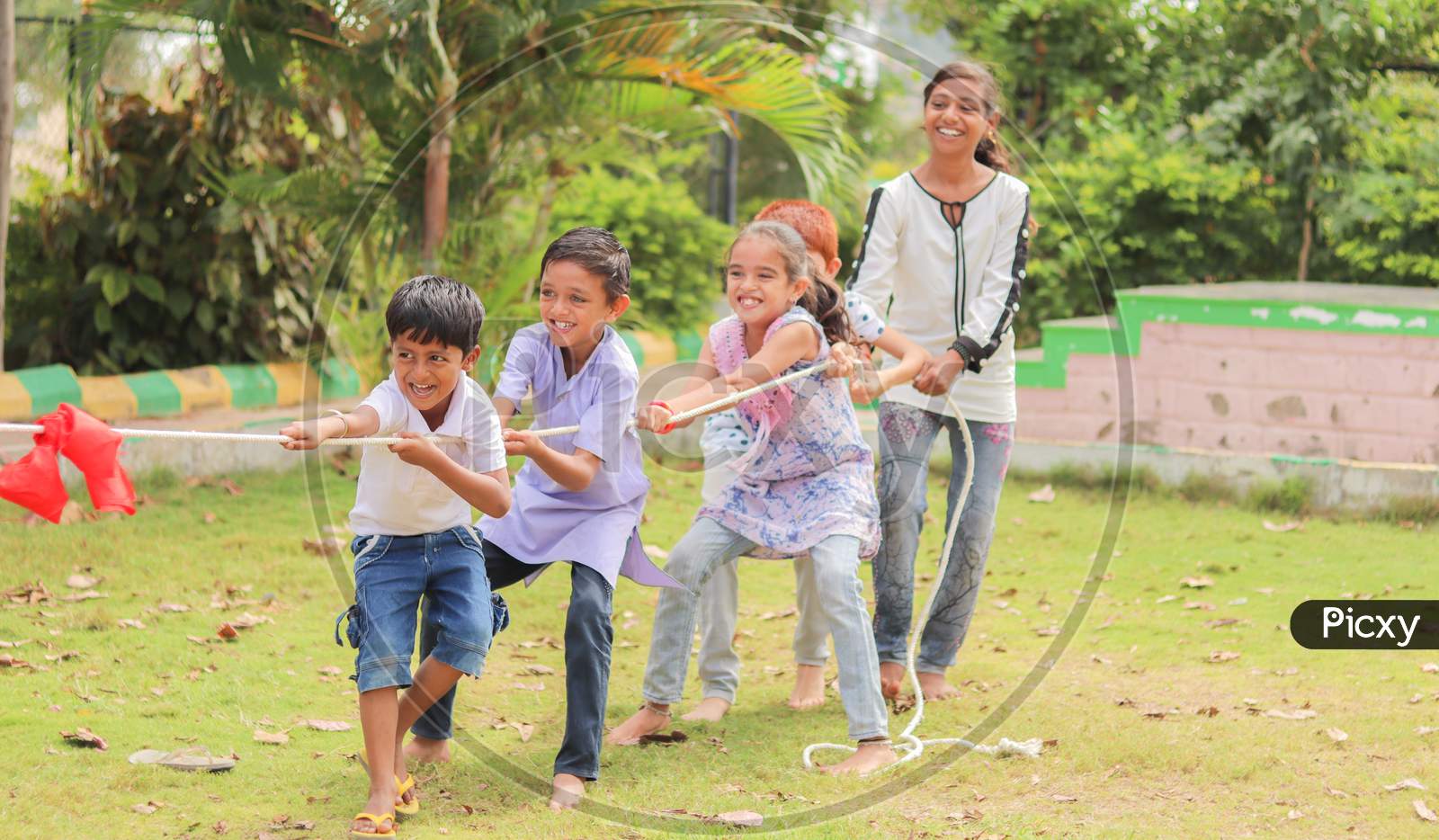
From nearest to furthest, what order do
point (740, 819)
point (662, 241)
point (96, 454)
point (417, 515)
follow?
point (96, 454) → point (417, 515) → point (740, 819) → point (662, 241)

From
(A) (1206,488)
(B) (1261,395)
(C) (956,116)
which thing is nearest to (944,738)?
(C) (956,116)

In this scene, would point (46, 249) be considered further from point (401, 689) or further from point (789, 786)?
point (789, 786)

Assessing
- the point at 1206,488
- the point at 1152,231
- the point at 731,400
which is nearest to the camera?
the point at 731,400

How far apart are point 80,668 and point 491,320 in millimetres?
1495

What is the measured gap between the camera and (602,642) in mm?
3467

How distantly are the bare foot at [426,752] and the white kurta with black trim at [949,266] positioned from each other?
1.56 metres

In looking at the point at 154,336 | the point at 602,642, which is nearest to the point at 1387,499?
the point at 602,642

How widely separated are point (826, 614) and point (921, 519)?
63 cm

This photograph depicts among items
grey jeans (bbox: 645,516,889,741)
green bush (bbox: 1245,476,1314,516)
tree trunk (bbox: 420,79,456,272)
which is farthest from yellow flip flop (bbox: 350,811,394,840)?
green bush (bbox: 1245,476,1314,516)

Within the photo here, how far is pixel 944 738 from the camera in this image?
156 inches

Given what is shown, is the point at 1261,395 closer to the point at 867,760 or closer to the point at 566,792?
the point at 867,760

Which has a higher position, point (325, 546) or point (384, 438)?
point (384, 438)

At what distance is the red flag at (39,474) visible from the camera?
2.75 m

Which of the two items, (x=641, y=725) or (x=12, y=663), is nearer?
(x=641, y=725)
